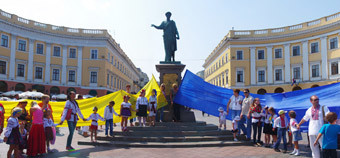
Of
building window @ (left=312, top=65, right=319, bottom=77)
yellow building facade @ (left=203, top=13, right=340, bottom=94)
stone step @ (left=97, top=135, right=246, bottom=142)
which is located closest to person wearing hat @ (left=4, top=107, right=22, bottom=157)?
stone step @ (left=97, top=135, right=246, bottom=142)

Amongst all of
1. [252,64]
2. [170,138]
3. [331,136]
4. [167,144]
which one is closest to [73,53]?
[252,64]

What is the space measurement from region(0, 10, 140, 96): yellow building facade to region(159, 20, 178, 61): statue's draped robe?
97.2 ft

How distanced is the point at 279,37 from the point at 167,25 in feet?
115

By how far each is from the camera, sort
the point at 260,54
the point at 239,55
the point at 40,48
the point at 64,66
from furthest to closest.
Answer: the point at 239,55 → the point at 260,54 → the point at 64,66 → the point at 40,48

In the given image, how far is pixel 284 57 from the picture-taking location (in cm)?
4238

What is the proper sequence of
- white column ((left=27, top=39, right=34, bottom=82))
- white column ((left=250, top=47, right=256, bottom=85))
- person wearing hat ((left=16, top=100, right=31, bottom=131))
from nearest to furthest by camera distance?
1. person wearing hat ((left=16, top=100, right=31, bottom=131))
2. white column ((left=27, top=39, right=34, bottom=82))
3. white column ((left=250, top=47, right=256, bottom=85))

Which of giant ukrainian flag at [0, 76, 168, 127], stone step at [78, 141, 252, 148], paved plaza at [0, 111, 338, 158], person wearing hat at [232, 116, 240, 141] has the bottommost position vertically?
paved plaza at [0, 111, 338, 158]

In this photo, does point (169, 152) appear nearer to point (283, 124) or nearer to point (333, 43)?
point (283, 124)

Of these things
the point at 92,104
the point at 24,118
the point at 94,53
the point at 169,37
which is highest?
the point at 94,53

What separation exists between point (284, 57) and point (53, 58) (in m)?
36.4

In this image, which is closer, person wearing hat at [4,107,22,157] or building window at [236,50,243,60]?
person wearing hat at [4,107,22,157]

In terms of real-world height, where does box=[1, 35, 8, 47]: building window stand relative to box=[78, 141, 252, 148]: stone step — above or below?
above

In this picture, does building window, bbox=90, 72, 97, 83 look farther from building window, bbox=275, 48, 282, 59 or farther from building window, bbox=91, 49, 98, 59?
building window, bbox=275, 48, 282, 59

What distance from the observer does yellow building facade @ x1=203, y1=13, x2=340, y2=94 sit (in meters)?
37.4
